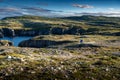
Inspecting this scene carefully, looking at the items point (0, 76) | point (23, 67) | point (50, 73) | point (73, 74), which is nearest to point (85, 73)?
point (73, 74)

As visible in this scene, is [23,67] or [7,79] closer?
[7,79]

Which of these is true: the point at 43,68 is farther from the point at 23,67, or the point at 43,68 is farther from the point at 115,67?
the point at 115,67

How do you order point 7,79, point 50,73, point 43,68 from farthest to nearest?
point 43,68 < point 50,73 < point 7,79

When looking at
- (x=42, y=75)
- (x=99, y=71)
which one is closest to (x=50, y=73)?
(x=42, y=75)

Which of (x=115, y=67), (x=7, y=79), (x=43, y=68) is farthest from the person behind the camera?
(x=115, y=67)

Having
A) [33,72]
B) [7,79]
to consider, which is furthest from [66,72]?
[7,79]

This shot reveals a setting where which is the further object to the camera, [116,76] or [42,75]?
[116,76]

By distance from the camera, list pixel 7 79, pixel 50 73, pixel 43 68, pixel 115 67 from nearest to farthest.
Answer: pixel 7 79, pixel 50 73, pixel 43 68, pixel 115 67

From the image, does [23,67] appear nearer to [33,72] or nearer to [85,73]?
[33,72]

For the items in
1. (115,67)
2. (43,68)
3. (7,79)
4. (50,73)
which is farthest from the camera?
(115,67)
